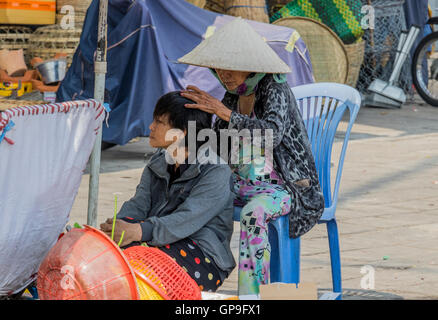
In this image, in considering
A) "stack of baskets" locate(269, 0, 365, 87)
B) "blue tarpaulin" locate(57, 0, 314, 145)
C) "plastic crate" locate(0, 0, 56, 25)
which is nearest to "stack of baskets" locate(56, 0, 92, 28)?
"plastic crate" locate(0, 0, 56, 25)

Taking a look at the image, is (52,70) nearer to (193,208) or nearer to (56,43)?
(56,43)

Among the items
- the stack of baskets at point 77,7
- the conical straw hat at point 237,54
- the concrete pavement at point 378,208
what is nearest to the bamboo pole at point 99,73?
the conical straw hat at point 237,54

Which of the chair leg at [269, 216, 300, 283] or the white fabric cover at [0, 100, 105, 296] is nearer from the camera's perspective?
the white fabric cover at [0, 100, 105, 296]

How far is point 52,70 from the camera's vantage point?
26.8 ft

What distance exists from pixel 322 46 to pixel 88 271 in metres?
7.23

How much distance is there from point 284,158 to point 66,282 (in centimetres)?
129

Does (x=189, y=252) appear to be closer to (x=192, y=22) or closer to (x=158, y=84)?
(x=158, y=84)

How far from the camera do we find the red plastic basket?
2355 millimetres

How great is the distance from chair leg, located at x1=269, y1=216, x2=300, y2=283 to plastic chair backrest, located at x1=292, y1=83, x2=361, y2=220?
1.50 feet

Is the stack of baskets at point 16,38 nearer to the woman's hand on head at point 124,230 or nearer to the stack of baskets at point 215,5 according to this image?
the stack of baskets at point 215,5

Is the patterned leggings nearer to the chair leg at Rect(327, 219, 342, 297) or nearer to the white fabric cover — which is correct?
the chair leg at Rect(327, 219, 342, 297)

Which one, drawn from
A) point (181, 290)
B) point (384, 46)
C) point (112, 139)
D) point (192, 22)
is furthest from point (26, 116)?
point (384, 46)

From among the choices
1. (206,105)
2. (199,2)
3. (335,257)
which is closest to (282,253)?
(335,257)
